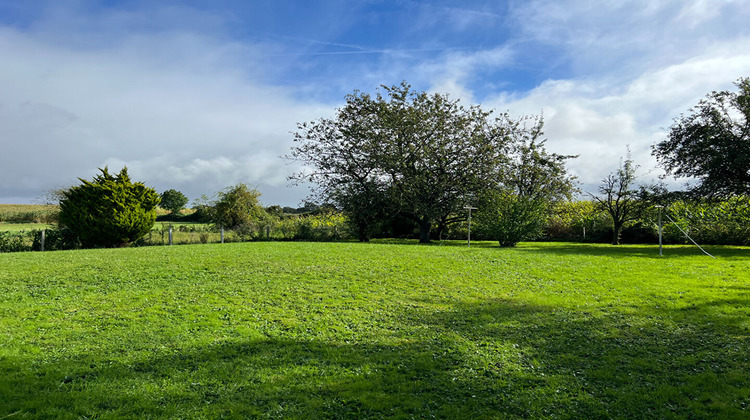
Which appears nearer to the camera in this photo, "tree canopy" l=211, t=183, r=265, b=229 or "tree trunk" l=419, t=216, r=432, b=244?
"tree trunk" l=419, t=216, r=432, b=244

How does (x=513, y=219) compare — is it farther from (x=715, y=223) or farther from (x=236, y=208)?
(x=236, y=208)

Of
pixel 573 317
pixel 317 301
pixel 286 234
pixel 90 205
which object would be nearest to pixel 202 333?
pixel 317 301

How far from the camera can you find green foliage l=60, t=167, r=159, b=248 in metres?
22.6

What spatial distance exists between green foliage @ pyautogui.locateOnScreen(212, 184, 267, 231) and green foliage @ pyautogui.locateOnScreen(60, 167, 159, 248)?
31.6 ft

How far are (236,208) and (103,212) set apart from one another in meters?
11.5

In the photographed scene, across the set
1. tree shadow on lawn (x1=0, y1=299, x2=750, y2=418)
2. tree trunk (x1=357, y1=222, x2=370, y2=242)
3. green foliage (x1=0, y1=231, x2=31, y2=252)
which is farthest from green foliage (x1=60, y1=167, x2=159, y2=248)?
tree shadow on lawn (x1=0, y1=299, x2=750, y2=418)

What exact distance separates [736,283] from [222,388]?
48.3ft

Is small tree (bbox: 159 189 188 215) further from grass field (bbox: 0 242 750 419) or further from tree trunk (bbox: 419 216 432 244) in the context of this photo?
grass field (bbox: 0 242 750 419)

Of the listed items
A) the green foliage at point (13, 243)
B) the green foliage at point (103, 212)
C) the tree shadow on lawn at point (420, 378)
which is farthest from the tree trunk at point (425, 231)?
the green foliage at point (13, 243)

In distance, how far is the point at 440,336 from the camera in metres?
7.61

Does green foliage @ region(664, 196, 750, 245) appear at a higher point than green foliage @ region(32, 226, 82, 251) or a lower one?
higher

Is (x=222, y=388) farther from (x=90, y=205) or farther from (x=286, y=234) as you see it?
(x=286, y=234)

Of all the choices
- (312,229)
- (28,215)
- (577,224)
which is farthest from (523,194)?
(28,215)

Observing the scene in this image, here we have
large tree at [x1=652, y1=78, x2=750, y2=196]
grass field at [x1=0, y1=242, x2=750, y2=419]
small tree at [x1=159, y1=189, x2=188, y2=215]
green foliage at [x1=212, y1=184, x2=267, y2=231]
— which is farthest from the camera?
A: small tree at [x1=159, y1=189, x2=188, y2=215]
